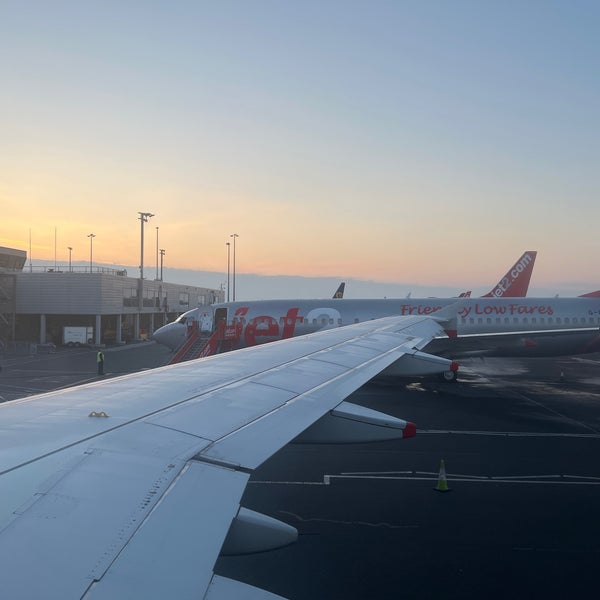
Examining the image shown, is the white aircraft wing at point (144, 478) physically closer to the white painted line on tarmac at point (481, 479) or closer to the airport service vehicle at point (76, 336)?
the white painted line on tarmac at point (481, 479)

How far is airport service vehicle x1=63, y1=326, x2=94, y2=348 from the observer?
164ft

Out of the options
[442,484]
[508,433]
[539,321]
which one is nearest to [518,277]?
[539,321]

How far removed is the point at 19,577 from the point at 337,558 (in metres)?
6.74

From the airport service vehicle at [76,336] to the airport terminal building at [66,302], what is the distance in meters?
1.34

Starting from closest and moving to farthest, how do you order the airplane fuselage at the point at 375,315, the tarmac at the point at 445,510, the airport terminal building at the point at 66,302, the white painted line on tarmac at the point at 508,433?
the tarmac at the point at 445,510
the white painted line on tarmac at the point at 508,433
the airplane fuselage at the point at 375,315
the airport terminal building at the point at 66,302

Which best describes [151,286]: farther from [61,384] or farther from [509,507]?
[509,507]

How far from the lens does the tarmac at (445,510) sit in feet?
25.0

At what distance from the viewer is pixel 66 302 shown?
4962 centimetres

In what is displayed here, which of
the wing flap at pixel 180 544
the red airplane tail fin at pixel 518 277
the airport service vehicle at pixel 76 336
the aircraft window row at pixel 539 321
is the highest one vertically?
the red airplane tail fin at pixel 518 277

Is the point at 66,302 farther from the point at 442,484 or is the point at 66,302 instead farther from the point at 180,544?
the point at 180,544

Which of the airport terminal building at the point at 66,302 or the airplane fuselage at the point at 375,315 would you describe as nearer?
the airplane fuselage at the point at 375,315

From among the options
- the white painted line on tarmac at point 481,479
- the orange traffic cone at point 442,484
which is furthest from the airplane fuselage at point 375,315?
the orange traffic cone at point 442,484

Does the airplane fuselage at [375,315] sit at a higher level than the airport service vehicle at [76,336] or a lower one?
higher

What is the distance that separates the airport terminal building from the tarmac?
35.9 metres
